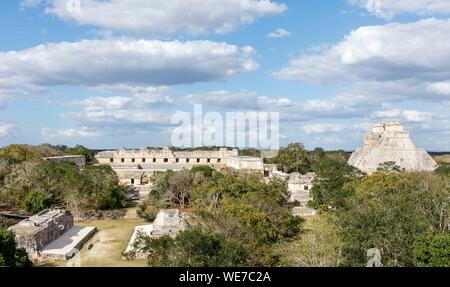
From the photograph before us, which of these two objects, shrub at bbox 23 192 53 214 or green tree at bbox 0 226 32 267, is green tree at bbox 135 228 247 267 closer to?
green tree at bbox 0 226 32 267

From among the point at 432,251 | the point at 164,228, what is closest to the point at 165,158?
the point at 164,228

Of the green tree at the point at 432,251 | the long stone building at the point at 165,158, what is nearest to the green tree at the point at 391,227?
the green tree at the point at 432,251

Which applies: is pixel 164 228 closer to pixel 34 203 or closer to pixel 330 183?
pixel 34 203

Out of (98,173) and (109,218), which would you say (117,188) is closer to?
(98,173)

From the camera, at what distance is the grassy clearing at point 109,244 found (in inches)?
613

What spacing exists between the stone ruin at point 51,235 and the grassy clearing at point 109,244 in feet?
1.63

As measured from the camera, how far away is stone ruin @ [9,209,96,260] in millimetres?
15953

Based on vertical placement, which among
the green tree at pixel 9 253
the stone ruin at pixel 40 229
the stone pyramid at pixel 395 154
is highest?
the stone pyramid at pixel 395 154

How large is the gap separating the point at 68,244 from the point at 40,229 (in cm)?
135

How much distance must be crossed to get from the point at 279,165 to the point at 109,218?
2327 centimetres

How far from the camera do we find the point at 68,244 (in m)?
17.8

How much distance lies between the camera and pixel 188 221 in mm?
18500

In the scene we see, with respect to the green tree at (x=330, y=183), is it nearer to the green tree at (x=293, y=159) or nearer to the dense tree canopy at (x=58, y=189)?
the dense tree canopy at (x=58, y=189)
